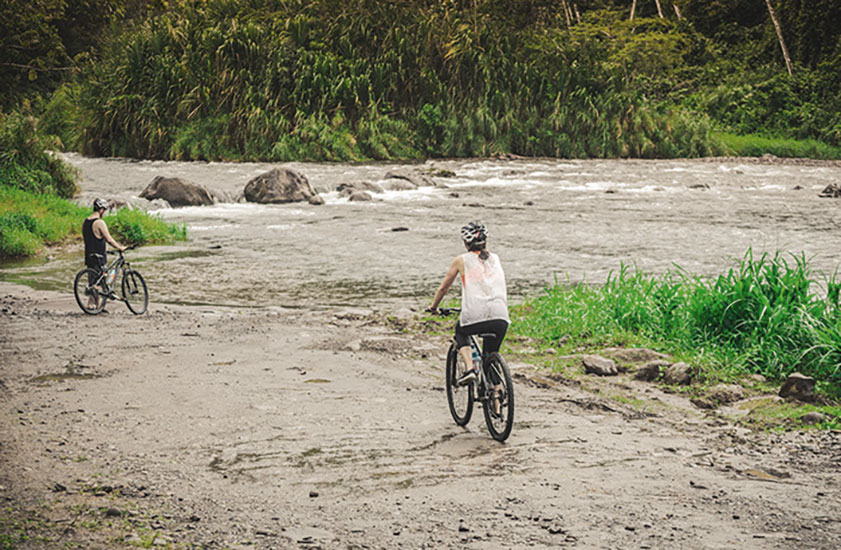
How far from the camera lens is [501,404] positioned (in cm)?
679

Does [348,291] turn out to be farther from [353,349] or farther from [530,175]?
[530,175]

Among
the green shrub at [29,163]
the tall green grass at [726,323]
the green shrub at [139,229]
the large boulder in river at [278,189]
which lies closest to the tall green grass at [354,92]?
the large boulder in river at [278,189]

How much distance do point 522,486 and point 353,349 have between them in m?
4.52

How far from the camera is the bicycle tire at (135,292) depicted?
12.2 metres

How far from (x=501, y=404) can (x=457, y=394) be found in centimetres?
74

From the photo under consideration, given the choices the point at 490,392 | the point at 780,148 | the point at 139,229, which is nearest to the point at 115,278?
the point at 490,392

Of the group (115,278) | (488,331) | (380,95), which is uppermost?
(380,95)

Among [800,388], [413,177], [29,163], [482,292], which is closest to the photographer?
[482,292]

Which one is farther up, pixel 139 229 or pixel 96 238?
pixel 96 238

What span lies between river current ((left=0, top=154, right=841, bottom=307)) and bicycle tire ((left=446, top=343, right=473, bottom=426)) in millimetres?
5713

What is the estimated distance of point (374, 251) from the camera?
737 inches

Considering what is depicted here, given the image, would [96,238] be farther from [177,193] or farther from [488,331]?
[177,193]

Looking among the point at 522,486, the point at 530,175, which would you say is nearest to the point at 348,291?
the point at 522,486

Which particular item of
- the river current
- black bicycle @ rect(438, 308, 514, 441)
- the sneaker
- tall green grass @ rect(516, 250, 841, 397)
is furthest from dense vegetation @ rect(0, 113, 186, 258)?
the sneaker
